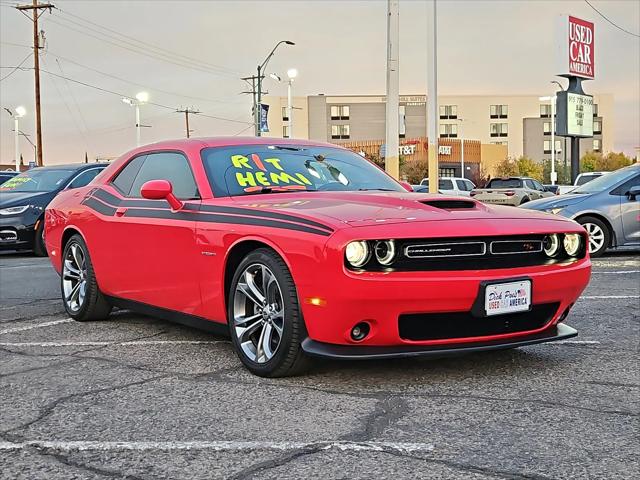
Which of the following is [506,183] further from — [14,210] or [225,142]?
[225,142]

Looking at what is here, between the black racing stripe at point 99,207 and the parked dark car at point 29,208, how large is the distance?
748 centimetres

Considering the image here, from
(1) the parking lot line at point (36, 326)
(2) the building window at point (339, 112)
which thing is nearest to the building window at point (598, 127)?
(2) the building window at point (339, 112)

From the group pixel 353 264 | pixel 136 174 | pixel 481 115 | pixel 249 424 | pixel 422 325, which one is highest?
pixel 481 115

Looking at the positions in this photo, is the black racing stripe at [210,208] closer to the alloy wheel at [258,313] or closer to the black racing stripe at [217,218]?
the black racing stripe at [217,218]

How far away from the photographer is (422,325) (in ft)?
14.0

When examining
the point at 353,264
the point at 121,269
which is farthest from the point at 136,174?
the point at 353,264

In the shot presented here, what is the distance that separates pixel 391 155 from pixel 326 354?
1467 centimetres

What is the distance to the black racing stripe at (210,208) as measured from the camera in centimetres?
437

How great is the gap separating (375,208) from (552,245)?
1.01 meters

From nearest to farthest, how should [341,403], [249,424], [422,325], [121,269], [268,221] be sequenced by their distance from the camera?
1. [249,424]
2. [341,403]
3. [422,325]
4. [268,221]
5. [121,269]

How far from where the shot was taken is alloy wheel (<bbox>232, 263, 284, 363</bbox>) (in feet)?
Result: 14.9

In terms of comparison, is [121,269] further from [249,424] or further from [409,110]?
[409,110]

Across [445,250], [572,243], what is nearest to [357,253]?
[445,250]

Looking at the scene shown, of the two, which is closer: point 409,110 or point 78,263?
point 78,263
